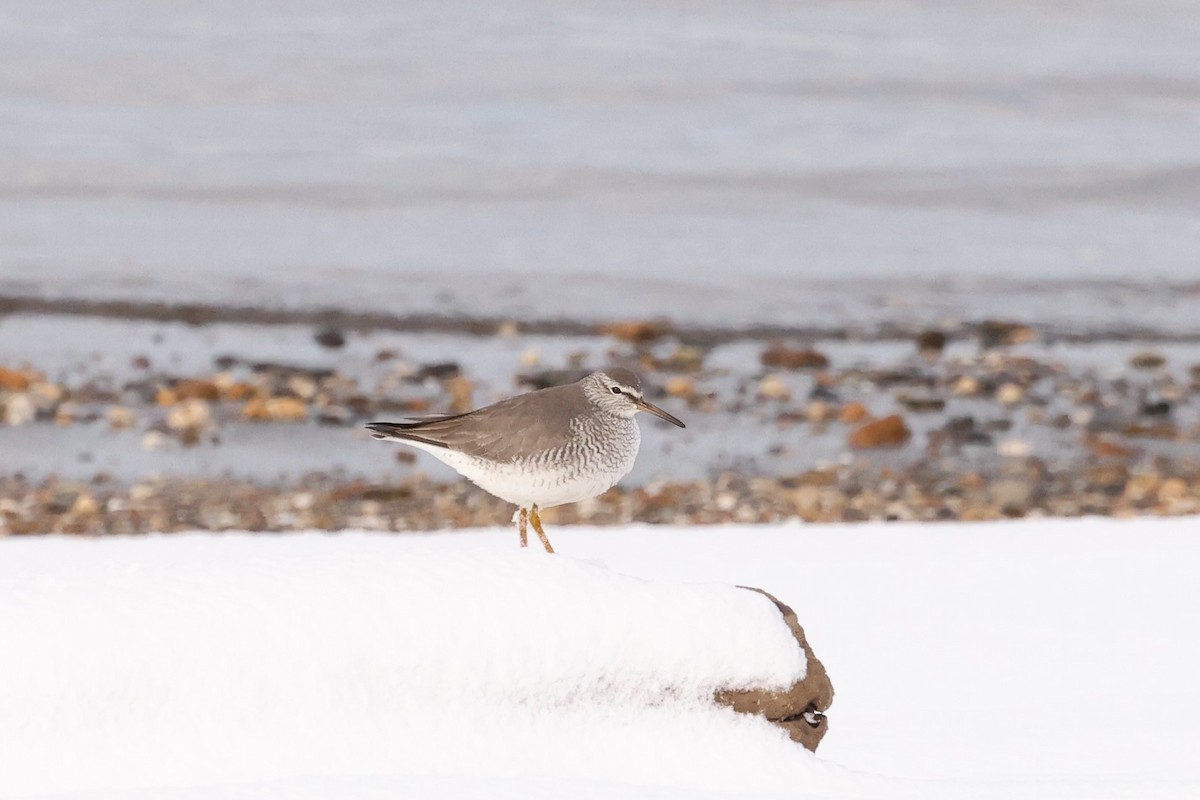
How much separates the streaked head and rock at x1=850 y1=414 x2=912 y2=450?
4514 mm

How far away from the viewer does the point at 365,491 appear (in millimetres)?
8875

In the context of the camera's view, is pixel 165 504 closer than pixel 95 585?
No

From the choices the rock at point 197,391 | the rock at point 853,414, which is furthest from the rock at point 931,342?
the rock at point 197,391

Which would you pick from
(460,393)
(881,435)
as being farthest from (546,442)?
(460,393)

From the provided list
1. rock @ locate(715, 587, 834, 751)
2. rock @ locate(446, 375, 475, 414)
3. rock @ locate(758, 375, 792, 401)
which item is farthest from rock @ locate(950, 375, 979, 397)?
rock @ locate(715, 587, 834, 751)

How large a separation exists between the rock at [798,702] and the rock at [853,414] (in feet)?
20.8

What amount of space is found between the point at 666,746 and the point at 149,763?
123 centimetres

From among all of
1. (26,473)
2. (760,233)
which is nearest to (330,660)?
(26,473)

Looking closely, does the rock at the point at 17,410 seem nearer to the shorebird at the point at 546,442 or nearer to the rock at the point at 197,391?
the rock at the point at 197,391

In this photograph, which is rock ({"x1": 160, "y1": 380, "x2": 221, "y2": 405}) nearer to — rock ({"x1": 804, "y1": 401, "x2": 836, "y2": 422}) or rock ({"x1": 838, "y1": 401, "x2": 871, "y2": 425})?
rock ({"x1": 804, "y1": 401, "x2": 836, "y2": 422})

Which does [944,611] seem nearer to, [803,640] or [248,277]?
[803,640]

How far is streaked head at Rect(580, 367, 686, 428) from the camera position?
5.54 metres

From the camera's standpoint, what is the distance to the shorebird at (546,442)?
529 centimetres

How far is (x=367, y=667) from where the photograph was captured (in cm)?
381
